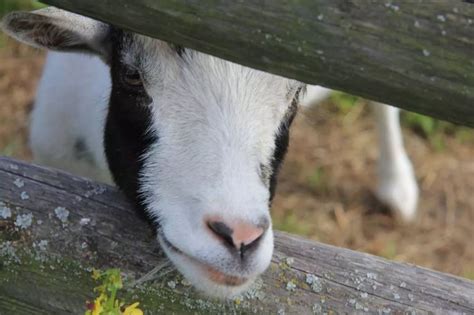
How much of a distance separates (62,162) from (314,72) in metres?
2.05

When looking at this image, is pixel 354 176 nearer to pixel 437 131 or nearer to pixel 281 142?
pixel 437 131

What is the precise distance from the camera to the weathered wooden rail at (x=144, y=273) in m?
1.90

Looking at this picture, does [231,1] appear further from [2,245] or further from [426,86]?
[2,245]

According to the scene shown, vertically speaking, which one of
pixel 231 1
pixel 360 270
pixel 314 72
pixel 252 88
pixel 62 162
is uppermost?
pixel 231 1

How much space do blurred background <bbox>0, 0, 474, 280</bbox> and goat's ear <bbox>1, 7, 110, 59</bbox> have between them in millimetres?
2030

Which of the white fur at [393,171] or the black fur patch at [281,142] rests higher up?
the black fur patch at [281,142]

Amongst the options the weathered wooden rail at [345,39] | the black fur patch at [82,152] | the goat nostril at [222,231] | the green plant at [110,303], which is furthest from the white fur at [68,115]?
the weathered wooden rail at [345,39]

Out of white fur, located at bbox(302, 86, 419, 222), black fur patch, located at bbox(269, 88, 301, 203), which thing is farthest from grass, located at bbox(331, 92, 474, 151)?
black fur patch, located at bbox(269, 88, 301, 203)

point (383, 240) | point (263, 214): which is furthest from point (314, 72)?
point (383, 240)

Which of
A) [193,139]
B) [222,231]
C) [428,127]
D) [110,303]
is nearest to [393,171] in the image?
[428,127]

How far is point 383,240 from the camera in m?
4.48

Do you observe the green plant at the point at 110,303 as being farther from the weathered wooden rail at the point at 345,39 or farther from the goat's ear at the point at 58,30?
the goat's ear at the point at 58,30

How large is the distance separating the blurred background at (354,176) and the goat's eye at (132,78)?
2104 millimetres

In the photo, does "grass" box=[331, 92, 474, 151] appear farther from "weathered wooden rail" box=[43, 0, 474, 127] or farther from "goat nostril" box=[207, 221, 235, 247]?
"weathered wooden rail" box=[43, 0, 474, 127]
